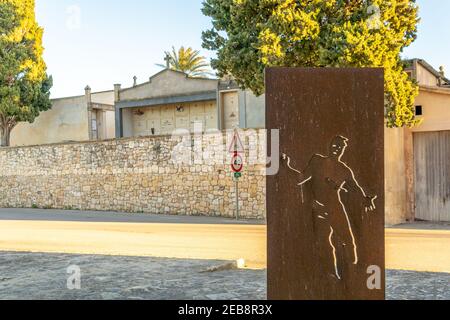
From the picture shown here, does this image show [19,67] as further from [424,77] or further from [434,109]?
[434,109]

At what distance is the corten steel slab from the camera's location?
423 cm

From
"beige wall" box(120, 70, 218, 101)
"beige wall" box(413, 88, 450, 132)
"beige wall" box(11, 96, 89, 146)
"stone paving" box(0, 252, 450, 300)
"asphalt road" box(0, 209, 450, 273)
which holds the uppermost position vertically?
"beige wall" box(120, 70, 218, 101)

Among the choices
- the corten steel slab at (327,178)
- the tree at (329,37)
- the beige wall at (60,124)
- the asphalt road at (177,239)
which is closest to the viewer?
the corten steel slab at (327,178)

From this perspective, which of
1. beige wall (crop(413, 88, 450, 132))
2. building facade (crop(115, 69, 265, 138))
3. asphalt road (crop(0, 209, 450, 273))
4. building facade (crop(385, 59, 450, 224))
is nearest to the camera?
asphalt road (crop(0, 209, 450, 273))

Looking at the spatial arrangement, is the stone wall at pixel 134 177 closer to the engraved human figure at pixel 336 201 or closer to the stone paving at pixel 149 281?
the stone paving at pixel 149 281

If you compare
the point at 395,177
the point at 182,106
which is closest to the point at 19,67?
the point at 182,106

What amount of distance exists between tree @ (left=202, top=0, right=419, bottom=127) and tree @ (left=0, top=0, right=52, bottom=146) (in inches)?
687

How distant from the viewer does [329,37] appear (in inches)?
548

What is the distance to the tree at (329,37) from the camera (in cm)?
1380

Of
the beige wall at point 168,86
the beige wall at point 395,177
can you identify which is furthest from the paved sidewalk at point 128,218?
the beige wall at point 168,86

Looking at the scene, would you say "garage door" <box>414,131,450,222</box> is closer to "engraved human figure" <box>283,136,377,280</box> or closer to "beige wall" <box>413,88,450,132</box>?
"beige wall" <box>413,88,450,132</box>

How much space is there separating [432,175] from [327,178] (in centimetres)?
1214

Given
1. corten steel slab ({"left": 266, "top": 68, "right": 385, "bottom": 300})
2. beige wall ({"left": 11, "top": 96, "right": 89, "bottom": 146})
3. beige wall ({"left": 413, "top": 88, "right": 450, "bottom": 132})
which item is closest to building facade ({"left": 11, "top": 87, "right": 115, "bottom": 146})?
beige wall ({"left": 11, "top": 96, "right": 89, "bottom": 146})

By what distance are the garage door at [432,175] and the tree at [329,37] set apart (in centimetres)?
90
